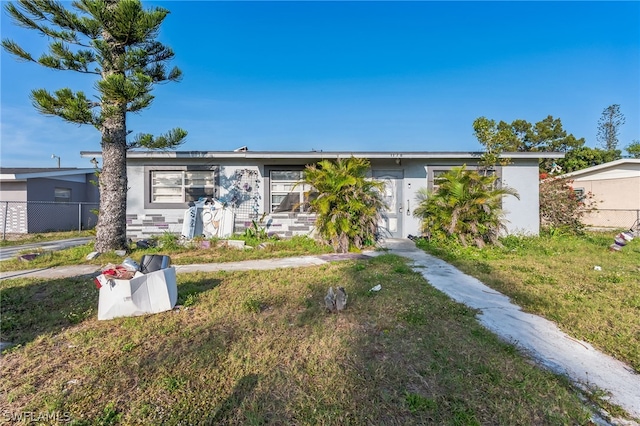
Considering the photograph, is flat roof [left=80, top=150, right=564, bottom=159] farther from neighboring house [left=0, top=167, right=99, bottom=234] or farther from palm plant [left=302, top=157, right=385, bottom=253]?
neighboring house [left=0, top=167, right=99, bottom=234]

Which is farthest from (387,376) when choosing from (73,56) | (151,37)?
(73,56)

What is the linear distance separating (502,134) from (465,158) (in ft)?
3.67

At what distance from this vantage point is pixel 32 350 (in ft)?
8.52

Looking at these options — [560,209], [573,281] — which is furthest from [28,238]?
[560,209]

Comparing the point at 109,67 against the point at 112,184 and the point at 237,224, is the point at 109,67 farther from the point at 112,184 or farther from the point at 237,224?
the point at 237,224

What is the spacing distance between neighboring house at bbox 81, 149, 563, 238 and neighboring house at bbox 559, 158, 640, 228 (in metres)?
7.59

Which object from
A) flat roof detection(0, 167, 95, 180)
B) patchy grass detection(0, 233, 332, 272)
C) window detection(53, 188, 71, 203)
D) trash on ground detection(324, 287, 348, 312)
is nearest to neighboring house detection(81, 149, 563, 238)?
patchy grass detection(0, 233, 332, 272)

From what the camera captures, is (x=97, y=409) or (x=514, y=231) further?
(x=514, y=231)

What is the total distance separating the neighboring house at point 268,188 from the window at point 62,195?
29.0 ft

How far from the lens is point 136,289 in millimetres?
3314

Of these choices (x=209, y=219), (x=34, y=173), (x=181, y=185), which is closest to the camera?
(x=209, y=219)

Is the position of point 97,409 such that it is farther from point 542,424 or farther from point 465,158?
point 465,158

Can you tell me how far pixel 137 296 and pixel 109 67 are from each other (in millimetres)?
5711

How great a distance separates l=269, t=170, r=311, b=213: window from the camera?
903 cm
